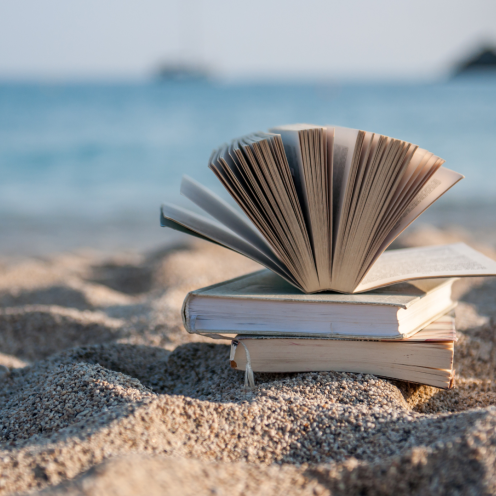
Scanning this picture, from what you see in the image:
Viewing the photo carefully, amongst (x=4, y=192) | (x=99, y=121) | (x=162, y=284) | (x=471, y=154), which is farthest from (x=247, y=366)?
(x=99, y=121)

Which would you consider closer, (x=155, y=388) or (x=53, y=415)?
(x=53, y=415)

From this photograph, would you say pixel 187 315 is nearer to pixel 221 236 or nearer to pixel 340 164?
pixel 221 236

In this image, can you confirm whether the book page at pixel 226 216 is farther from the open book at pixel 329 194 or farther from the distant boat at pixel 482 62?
the distant boat at pixel 482 62

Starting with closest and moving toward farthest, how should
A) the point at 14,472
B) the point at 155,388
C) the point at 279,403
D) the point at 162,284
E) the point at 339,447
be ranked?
the point at 14,472
the point at 339,447
the point at 279,403
the point at 155,388
the point at 162,284

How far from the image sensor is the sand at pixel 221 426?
32.3 inches

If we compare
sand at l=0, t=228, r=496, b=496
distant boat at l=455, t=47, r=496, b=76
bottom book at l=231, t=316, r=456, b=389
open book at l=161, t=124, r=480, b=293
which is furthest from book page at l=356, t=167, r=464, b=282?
distant boat at l=455, t=47, r=496, b=76

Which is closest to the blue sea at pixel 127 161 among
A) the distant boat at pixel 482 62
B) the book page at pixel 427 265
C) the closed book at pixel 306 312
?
the book page at pixel 427 265

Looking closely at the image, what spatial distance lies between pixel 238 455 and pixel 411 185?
75cm

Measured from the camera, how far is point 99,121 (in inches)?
731

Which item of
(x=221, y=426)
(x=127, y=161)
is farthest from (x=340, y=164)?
(x=127, y=161)

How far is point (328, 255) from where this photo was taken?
125cm

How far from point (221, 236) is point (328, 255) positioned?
0.99ft

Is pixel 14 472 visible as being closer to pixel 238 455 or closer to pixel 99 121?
pixel 238 455

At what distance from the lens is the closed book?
1227 mm
